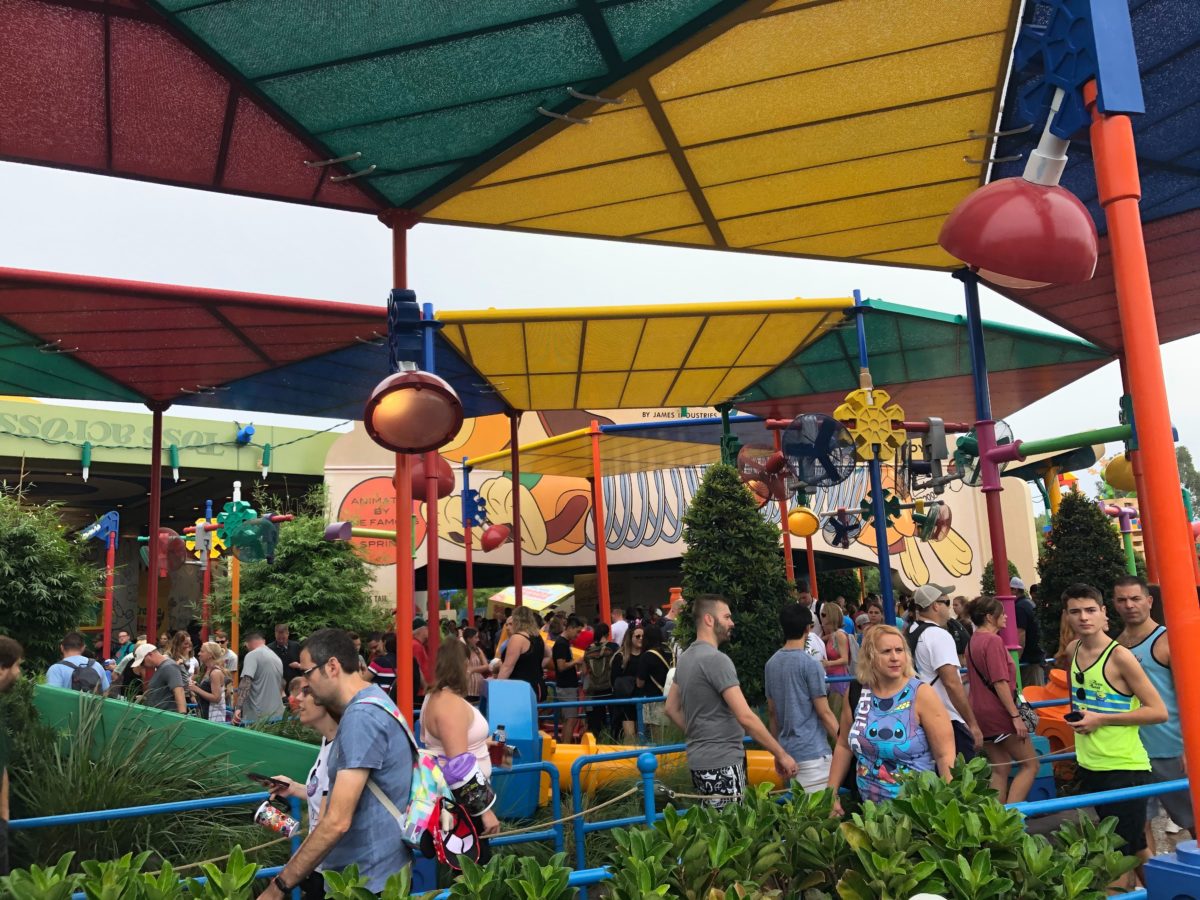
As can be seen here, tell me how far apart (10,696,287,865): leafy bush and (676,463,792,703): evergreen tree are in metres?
5.49

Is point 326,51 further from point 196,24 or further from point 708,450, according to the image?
point 708,450

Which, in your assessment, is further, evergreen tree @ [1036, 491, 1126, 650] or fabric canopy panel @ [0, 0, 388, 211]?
evergreen tree @ [1036, 491, 1126, 650]

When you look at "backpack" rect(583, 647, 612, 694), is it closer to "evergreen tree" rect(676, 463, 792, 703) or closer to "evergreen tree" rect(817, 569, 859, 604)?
"evergreen tree" rect(676, 463, 792, 703)

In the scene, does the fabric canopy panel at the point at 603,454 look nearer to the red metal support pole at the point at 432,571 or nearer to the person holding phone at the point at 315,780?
the red metal support pole at the point at 432,571

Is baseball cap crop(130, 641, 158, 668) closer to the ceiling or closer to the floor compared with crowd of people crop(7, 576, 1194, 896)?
closer to the ceiling

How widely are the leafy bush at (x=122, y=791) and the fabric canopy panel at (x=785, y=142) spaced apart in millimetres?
3849

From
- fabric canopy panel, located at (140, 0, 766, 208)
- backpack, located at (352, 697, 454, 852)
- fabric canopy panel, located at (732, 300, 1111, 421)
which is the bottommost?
backpack, located at (352, 697, 454, 852)

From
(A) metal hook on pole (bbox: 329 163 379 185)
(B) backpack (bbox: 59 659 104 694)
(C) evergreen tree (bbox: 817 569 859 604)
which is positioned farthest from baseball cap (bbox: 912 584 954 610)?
(C) evergreen tree (bbox: 817 569 859 604)

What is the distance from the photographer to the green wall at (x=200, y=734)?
642cm

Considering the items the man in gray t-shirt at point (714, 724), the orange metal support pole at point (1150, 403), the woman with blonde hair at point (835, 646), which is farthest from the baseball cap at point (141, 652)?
the orange metal support pole at point (1150, 403)

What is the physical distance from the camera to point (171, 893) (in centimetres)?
257

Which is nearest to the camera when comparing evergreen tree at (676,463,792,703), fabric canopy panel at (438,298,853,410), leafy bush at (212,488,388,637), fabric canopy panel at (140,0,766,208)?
fabric canopy panel at (140,0,766,208)

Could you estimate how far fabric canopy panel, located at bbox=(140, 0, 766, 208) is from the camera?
4.56 m

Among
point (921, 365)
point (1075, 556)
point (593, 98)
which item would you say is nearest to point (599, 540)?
point (921, 365)
